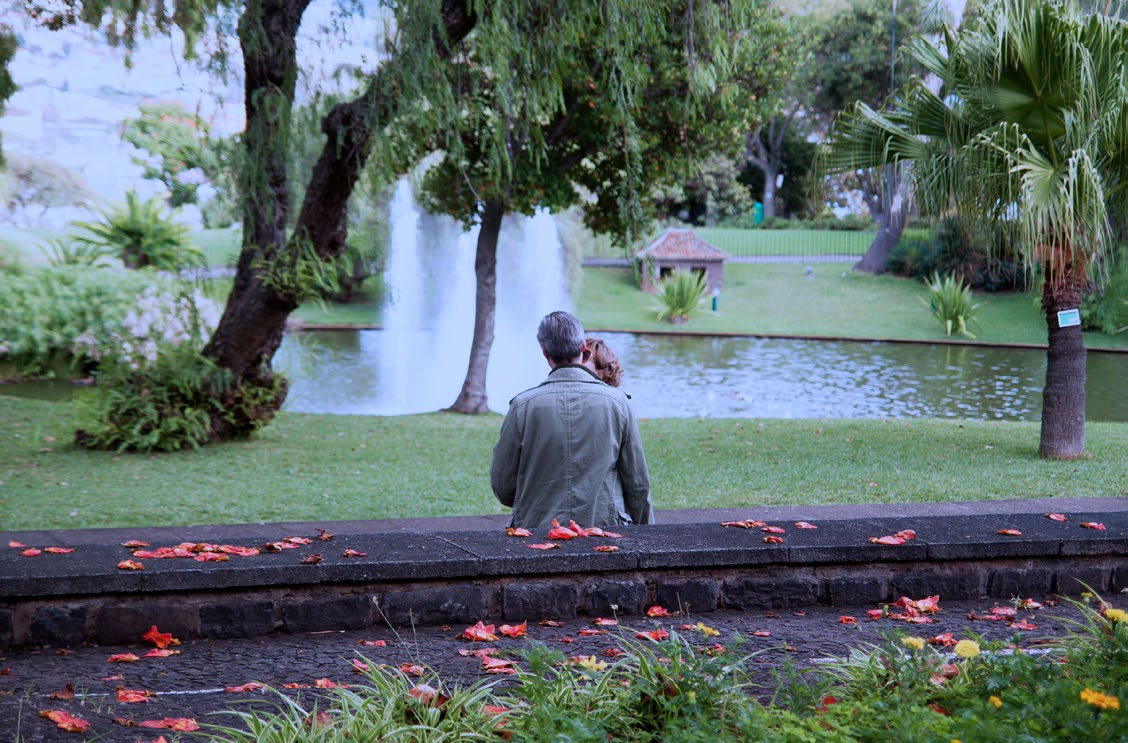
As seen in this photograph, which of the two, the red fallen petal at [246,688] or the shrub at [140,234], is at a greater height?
the shrub at [140,234]

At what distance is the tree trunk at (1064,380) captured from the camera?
10.2 meters

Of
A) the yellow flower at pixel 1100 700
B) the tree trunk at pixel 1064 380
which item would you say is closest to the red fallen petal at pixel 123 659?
the yellow flower at pixel 1100 700

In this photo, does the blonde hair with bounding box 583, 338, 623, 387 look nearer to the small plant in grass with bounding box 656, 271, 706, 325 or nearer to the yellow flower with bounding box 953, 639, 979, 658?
the yellow flower with bounding box 953, 639, 979, 658

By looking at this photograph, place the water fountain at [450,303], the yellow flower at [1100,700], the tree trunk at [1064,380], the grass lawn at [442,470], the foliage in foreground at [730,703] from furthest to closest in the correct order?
the water fountain at [450,303], the tree trunk at [1064,380], the grass lawn at [442,470], the foliage in foreground at [730,703], the yellow flower at [1100,700]

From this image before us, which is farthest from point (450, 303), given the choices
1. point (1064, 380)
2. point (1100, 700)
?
point (1100, 700)

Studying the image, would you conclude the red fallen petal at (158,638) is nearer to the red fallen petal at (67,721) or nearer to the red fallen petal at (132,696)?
the red fallen petal at (132,696)

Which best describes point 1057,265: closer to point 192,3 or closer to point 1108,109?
point 1108,109

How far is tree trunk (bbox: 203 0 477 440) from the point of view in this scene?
289 inches

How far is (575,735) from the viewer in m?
2.43

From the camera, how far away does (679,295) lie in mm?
31641

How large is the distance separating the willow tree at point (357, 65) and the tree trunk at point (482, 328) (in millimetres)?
5314

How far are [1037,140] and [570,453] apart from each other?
24.3 ft

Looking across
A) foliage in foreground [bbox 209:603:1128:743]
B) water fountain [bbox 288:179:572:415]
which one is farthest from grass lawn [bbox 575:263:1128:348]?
foliage in foreground [bbox 209:603:1128:743]

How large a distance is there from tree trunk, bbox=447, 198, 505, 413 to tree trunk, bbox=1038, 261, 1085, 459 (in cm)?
731
